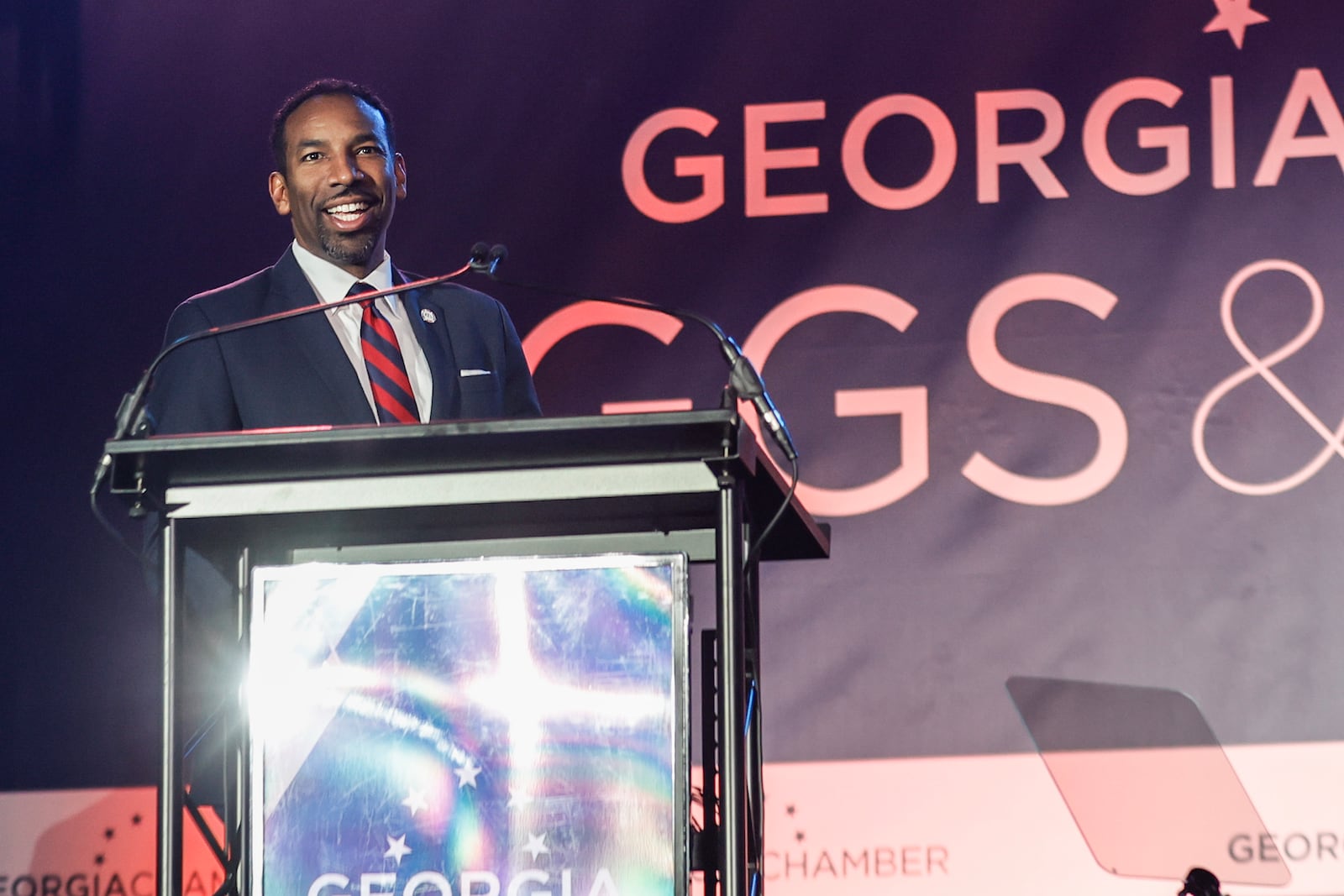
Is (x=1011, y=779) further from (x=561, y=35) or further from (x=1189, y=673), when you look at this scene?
(x=561, y=35)

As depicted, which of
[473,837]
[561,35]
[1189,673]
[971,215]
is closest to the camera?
[473,837]

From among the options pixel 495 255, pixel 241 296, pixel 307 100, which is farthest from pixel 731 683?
pixel 307 100

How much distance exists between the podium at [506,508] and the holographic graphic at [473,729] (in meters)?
0.06

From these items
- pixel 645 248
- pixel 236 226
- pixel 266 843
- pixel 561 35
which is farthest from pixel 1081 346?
pixel 266 843

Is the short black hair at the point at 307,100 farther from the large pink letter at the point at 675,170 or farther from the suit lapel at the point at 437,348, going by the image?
the large pink letter at the point at 675,170

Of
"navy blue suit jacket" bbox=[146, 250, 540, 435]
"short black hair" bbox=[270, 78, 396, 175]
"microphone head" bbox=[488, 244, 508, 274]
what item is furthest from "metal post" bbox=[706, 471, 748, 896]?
"short black hair" bbox=[270, 78, 396, 175]

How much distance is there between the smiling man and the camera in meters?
2.38

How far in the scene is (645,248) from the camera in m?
3.70

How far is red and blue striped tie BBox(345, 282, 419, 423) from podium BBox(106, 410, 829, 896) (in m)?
0.42

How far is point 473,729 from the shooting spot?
1.73m

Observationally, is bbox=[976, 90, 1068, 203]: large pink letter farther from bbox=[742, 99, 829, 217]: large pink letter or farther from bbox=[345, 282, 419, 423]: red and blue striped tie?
bbox=[345, 282, 419, 423]: red and blue striped tie

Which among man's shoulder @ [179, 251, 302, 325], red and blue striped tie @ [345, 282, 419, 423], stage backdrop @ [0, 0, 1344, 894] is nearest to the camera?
red and blue striped tie @ [345, 282, 419, 423]

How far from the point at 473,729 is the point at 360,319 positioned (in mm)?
927

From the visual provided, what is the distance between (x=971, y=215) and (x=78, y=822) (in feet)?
7.57
